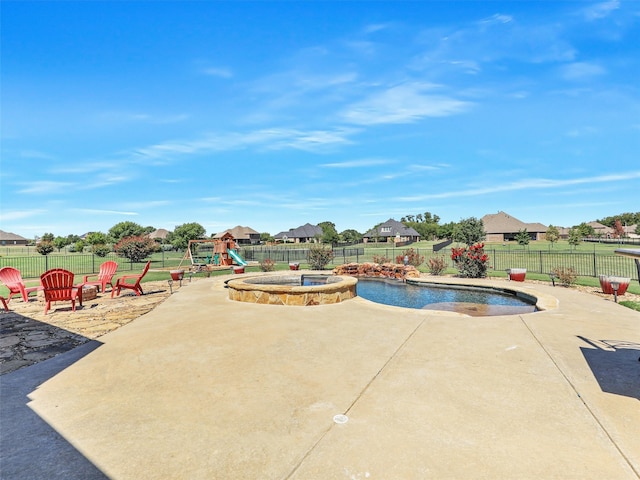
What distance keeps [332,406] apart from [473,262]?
1260cm

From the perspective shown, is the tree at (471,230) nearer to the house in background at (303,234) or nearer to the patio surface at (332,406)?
the patio surface at (332,406)

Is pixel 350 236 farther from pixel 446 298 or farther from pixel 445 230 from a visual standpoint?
pixel 446 298

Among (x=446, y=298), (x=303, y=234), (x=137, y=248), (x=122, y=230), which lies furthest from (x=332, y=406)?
(x=303, y=234)

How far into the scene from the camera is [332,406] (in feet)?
10.6

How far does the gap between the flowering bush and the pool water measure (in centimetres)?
244

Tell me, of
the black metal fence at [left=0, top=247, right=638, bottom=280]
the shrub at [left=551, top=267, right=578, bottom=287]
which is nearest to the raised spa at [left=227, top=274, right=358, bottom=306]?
the shrub at [left=551, top=267, right=578, bottom=287]

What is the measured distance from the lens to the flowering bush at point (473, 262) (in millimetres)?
13906

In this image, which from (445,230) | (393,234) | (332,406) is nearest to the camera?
(332,406)

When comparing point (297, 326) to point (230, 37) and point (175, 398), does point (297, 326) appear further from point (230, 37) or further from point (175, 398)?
point (230, 37)

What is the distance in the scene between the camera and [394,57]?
12695mm

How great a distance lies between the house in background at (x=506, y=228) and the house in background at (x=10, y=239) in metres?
123

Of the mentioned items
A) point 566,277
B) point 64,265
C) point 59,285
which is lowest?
point 566,277

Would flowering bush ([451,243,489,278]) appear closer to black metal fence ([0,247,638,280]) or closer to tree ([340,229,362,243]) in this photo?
black metal fence ([0,247,638,280])

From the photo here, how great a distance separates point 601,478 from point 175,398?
3.68 m
